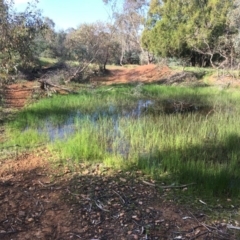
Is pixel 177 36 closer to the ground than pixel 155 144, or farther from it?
farther from it

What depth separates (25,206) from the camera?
354 centimetres

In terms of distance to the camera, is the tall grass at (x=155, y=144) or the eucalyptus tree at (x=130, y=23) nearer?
the tall grass at (x=155, y=144)

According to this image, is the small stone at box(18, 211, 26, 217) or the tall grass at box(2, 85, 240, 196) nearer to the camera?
the small stone at box(18, 211, 26, 217)

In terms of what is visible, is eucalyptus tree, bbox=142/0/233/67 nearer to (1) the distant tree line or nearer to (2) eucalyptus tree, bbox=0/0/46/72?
(1) the distant tree line

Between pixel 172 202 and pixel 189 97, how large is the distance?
30.5 feet

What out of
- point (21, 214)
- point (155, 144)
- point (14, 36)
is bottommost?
point (21, 214)

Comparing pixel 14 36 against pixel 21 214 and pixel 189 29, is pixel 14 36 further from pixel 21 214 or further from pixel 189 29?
pixel 189 29

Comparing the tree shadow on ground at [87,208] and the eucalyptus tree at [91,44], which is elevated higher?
the eucalyptus tree at [91,44]

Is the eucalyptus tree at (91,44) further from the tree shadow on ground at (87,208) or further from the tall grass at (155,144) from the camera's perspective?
the tree shadow on ground at (87,208)

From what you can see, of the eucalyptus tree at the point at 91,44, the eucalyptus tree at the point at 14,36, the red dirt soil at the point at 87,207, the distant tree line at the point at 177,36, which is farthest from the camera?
the eucalyptus tree at the point at 91,44

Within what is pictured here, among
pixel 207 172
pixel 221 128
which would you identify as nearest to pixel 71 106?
pixel 221 128

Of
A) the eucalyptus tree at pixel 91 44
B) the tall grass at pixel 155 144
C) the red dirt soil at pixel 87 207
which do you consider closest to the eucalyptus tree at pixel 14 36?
the tall grass at pixel 155 144

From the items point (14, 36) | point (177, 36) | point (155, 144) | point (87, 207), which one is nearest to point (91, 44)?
point (177, 36)

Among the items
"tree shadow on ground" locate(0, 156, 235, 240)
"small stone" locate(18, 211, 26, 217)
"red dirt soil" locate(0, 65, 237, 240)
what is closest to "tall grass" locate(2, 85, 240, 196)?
"red dirt soil" locate(0, 65, 237, 240)
